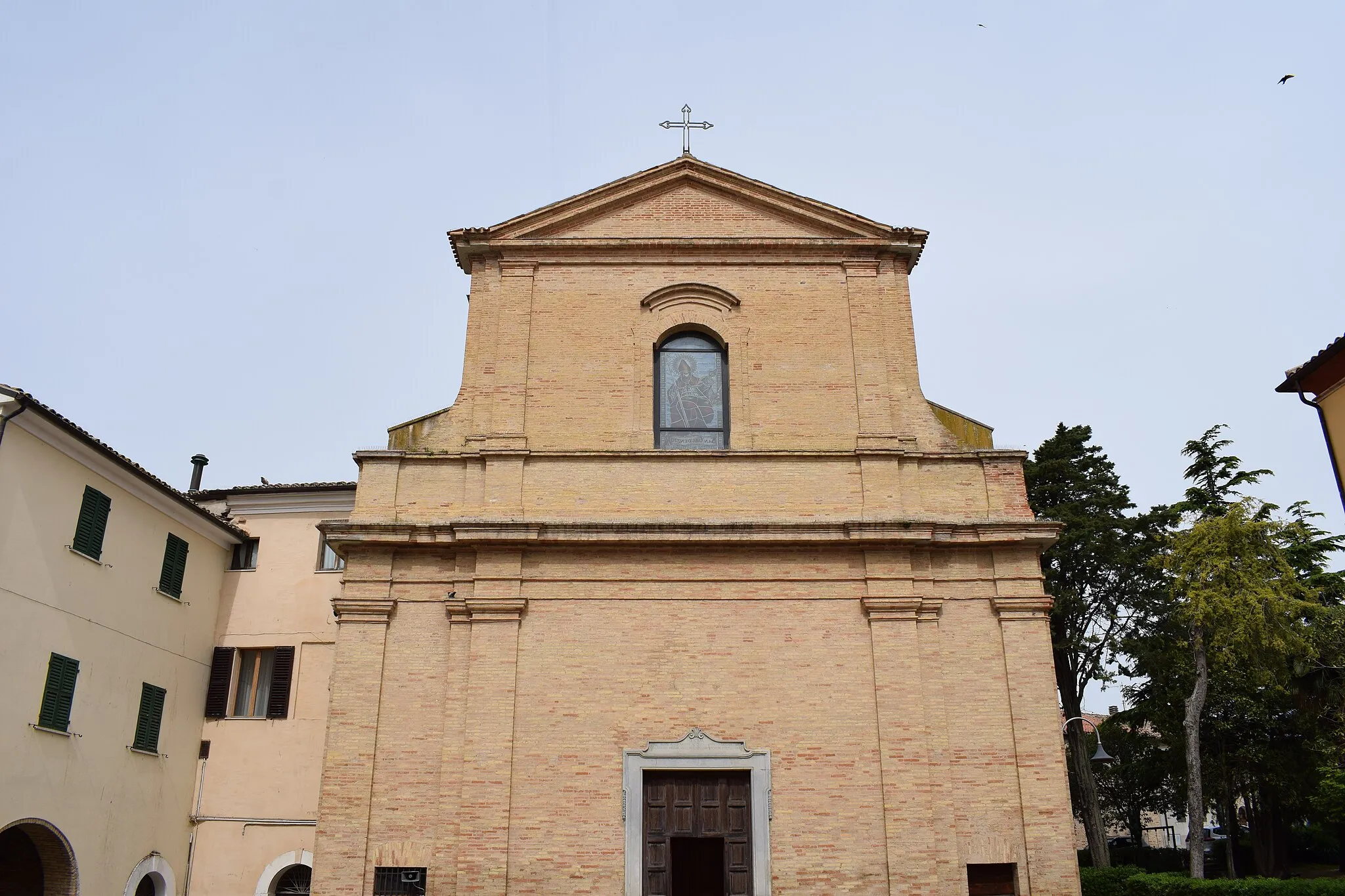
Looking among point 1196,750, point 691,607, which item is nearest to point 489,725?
point 691,607

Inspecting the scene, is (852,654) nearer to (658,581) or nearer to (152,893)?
(658,581)

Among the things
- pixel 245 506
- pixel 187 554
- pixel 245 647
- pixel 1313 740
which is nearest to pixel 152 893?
pixel 245 647

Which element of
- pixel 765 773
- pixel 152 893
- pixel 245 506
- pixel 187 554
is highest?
pixel 245 506

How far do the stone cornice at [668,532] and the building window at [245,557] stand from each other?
6.49 meters

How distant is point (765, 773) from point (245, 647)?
1038 centimetres

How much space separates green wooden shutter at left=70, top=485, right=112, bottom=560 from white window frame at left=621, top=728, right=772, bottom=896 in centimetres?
855

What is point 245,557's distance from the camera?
19188 millimetres

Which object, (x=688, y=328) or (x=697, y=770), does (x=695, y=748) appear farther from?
(x=688, y=328)

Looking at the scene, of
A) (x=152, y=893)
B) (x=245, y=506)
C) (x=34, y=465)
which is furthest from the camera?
(x=245, y=506)

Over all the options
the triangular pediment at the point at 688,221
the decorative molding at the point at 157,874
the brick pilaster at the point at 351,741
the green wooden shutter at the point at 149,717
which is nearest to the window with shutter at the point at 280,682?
the green wooden shutter at the point at 149,717

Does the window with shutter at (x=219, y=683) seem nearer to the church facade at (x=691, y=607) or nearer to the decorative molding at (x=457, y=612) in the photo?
the church facade at (x=691, y=607)

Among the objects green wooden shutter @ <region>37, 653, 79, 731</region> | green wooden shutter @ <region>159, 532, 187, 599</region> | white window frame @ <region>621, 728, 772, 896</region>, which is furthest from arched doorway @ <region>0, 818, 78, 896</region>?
white window frame @ <region>621, 728, 772, 896</region>

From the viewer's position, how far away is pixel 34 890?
14.5 meters

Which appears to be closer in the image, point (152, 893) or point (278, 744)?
point (152, 893)
